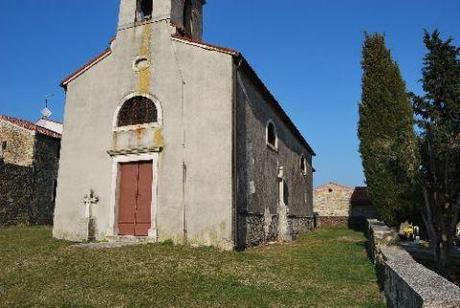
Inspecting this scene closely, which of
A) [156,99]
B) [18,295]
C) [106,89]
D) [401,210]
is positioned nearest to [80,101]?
[106,89]

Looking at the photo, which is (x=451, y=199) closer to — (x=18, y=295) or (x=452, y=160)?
(x=452, y=160)

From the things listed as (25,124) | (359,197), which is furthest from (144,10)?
(359,197)

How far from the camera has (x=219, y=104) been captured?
12469 millimetres

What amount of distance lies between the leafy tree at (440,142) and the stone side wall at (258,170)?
5.37m

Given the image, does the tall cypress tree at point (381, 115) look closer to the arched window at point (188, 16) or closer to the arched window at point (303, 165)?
the arched window at point (303, 165)

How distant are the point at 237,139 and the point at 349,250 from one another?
545cm

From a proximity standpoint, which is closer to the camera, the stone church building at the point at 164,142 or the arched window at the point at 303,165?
the stone church building at the point at 164,142

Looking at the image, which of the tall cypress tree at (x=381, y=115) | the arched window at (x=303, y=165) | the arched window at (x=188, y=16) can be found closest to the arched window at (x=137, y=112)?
the arched window at (x=188, y=16)

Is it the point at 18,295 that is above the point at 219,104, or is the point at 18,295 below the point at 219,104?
below

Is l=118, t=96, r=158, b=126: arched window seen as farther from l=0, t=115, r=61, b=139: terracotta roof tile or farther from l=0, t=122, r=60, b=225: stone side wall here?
l=0, t=115, r=61, b=139: terracotta roof tile

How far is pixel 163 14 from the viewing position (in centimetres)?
1419

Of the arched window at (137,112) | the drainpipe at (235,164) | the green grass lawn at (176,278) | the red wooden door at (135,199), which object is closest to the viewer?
the green grass lawn at (176,278)

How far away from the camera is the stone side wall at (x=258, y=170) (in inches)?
504

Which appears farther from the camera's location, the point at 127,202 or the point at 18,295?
the point at 127,202
